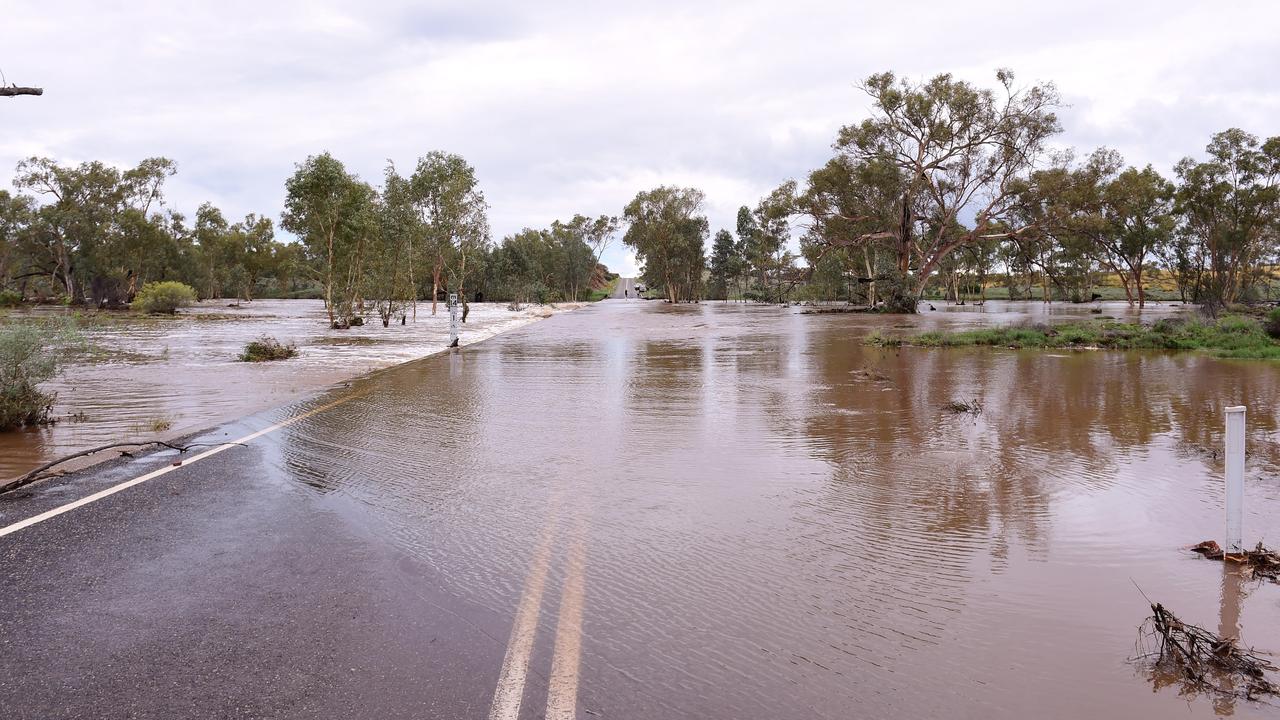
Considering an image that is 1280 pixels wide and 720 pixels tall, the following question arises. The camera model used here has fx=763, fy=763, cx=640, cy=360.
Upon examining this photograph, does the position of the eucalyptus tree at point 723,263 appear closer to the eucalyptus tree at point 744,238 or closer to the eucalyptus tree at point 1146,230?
the eucalyptus tree at point 744,238

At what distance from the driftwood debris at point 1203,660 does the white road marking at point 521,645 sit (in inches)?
111

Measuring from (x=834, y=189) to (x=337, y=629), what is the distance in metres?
53.5

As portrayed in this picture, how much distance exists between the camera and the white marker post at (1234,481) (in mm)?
4746

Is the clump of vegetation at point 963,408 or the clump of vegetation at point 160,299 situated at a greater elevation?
the clump of vegetation at point 160,299

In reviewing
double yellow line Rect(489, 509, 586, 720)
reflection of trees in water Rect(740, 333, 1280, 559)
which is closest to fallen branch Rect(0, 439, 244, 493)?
double yellow line Rect(489, 509, 586, 720)

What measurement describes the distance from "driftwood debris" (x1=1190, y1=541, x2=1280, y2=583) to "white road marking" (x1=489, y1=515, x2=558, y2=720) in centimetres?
416

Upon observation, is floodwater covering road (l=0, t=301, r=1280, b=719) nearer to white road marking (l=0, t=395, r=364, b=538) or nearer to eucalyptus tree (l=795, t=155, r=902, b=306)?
white road marking (l=0, t=395, r=364, b=538)

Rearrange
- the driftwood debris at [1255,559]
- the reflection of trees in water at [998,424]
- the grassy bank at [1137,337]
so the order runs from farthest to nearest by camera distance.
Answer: the grassy bank at [1137,337] < the reflection of trees in water at [998,424] < the driftwood debris at [1255,559]

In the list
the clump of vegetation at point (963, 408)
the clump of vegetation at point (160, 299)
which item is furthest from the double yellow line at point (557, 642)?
the clump of vegetation at point (160, 299)

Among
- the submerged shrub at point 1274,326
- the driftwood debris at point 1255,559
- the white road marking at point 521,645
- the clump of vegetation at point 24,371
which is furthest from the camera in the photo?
the submerged shrub at point 1274,326

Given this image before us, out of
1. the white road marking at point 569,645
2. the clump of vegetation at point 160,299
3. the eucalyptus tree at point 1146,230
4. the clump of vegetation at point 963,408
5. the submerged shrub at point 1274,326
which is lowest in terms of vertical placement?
the white road marking at point 569,645

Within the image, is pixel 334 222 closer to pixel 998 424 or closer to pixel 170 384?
pixel 170 384

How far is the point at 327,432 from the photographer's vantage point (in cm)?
965

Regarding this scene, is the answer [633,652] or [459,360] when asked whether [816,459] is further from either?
[459,360]
